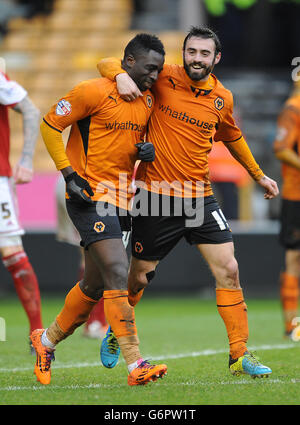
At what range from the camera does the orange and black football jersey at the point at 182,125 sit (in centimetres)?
578

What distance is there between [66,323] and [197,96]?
5.47 ft

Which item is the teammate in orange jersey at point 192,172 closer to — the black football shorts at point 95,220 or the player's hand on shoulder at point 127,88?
the player's hand on shoulder at point 127,88

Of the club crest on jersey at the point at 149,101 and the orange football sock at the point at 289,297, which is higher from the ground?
the club crest on jersey at the point at 149,101

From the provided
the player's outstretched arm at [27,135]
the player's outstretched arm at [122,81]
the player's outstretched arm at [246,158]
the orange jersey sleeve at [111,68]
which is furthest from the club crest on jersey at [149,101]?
the player's outstretched arm at [27,135]

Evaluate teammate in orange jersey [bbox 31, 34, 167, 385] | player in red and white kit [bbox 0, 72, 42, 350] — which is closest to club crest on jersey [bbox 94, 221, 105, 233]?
teammate in orange jersey [bbox 31, 34, 167, 385]

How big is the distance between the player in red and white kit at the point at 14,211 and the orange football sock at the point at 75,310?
1182 millimetres

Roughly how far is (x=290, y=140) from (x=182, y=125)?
2.87 metres

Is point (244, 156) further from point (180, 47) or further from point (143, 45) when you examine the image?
point (180, 47)

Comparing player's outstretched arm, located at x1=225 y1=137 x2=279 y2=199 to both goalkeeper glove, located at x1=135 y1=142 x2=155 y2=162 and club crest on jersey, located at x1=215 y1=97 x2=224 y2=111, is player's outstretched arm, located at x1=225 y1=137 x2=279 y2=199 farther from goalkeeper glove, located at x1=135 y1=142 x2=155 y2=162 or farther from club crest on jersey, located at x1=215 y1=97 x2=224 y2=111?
goalkeeper glove, located at x1=135 y1=142 x2=155 y2=162

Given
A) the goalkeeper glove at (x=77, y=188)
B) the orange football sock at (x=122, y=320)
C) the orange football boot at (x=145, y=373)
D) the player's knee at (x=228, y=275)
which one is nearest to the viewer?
the orange football boot at (x=145, y=373)

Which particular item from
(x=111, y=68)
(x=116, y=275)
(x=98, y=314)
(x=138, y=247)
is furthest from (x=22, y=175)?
(x=98, y=314)

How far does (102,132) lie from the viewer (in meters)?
5.55
